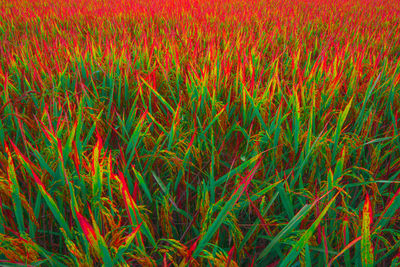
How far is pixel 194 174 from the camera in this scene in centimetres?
60

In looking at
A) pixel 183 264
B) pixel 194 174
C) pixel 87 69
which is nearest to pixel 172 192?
pixel 194 174

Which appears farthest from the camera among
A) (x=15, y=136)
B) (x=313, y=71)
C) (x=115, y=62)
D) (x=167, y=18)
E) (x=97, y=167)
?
(x=167, y=18)

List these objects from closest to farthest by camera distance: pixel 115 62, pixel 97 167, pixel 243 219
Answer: pixel 97 167 < pixel 243 219 < pixel 115 62

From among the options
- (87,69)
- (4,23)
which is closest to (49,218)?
(87,69)

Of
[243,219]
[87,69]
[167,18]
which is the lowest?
[243,219]

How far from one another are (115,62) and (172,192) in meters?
0.74

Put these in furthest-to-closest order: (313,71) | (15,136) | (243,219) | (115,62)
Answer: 1. (115,62)
2. (313,71)
3. (15,136)
4. (243,219)

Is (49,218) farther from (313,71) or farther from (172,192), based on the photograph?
(313,71)

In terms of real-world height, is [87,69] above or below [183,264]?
above

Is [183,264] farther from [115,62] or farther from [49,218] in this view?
[115,62]

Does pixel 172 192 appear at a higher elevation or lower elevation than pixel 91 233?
lower

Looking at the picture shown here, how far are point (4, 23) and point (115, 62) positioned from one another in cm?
184

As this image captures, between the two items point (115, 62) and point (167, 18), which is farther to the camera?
point (167, 18)

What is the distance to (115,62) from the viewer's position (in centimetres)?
106
